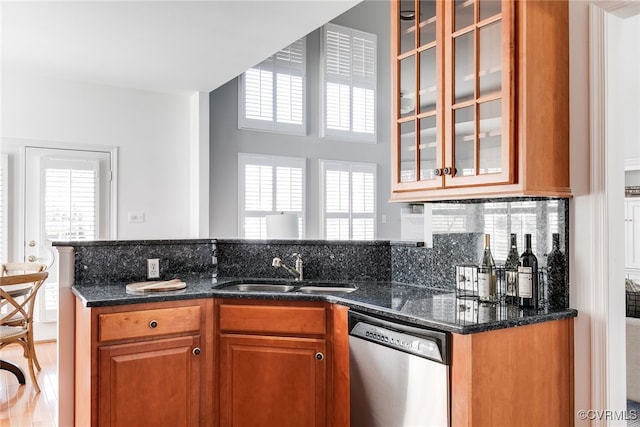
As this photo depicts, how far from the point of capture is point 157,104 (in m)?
5.31

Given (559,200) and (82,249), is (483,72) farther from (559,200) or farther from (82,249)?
(82,249)

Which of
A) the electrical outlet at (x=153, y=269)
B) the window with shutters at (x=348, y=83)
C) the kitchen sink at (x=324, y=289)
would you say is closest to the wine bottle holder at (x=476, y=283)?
the kitchen sink at (x=324, y=289)

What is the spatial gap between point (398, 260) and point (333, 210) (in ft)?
14.1

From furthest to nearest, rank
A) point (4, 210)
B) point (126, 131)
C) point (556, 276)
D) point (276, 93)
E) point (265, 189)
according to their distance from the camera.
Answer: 1. point (276, 93)
2. point (265, 189)
3. point (126, 131)
4. point (4, 210)
5. point (556, 276)

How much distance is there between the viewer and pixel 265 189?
20.9 feet

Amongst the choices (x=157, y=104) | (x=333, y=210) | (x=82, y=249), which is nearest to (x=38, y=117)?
(x=157, y=104)

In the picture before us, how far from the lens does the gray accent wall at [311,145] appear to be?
5.97m

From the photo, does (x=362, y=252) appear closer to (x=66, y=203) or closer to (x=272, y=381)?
(x=272, y=381)

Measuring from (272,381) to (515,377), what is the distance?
1144 mm

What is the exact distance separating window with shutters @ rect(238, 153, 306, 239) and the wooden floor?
2.78 metres

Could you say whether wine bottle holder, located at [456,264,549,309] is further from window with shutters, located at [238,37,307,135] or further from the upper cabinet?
window with shutters, located at [238,37,307,135]

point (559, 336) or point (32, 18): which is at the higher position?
→ point (32, 18)

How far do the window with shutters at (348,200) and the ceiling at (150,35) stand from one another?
266 cm

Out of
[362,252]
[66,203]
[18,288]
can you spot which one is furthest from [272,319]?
[66,203]
